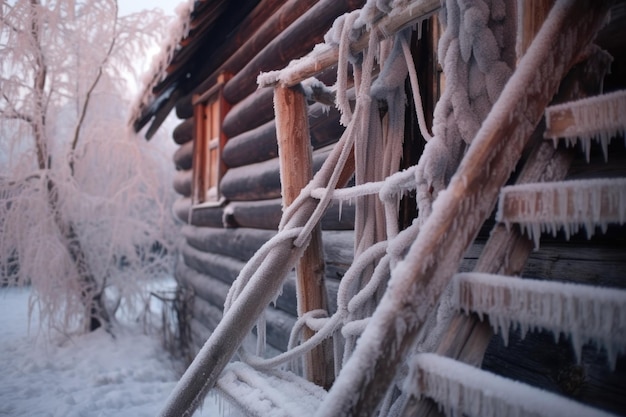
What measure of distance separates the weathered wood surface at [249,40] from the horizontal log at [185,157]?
A: 715 mm

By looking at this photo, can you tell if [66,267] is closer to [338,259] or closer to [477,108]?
[338,259]

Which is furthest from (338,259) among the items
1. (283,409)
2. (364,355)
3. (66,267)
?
(66,267)

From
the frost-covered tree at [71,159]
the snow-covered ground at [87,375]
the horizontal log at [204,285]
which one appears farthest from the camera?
the frost-covered tree at [71,159]

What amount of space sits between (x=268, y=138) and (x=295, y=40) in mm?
791

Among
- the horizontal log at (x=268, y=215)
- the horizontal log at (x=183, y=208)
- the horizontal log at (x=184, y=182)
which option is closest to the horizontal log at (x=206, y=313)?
the horizontal log at (x=268, y=215)

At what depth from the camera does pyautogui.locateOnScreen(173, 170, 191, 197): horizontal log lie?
5363 millimetres

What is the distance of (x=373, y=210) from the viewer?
1.36 metres

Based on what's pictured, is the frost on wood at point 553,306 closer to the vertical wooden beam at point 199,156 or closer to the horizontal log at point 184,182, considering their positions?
the vertical wooden beam at point 199,156

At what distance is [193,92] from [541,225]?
16.1 feet

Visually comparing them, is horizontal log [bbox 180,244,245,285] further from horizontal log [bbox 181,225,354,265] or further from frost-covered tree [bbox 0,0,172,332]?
frost-covered tree [bbox 0,0,172,332]

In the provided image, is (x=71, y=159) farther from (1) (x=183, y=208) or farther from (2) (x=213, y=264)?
(2) (x=213, y=264)

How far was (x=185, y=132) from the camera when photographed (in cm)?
547

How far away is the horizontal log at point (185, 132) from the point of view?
529 cm

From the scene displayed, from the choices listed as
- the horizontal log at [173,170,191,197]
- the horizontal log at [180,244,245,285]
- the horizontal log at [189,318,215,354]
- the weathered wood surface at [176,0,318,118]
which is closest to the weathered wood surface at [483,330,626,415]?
the weathered wood surface at [176,0,318,118]
